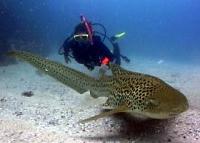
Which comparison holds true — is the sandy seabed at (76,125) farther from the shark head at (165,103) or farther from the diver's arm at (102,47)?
the diver's arm at (102,47)

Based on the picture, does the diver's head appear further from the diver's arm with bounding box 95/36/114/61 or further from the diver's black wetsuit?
the diver's arm with bounding box 95/36/114/61

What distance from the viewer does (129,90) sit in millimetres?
4820

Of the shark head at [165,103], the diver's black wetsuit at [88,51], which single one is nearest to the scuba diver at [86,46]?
the diver's black wetsuit at [88,51]

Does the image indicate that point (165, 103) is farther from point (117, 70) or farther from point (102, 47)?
point (102, 47)

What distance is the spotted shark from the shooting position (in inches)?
165

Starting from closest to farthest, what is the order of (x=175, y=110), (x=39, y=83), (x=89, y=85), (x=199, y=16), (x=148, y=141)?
(x=175, y=110) → (x=148, y=141) → (x=89, y=85) → (x=39, y=83) → (x=199, y=16)

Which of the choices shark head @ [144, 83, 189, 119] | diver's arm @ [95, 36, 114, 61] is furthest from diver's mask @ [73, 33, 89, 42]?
shark head @ [144, 83, 189, 119]

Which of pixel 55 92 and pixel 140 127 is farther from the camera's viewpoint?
pixel 55 92

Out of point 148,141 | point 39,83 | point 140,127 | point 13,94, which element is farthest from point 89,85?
point 39,83

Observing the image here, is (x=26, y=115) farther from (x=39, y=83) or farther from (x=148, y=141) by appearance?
(x=39, y=83)

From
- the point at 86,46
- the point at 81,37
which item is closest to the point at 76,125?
the point at 81,37

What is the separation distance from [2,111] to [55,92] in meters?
3.14

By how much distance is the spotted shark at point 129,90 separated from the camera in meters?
4.18

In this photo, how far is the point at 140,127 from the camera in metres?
5.37
